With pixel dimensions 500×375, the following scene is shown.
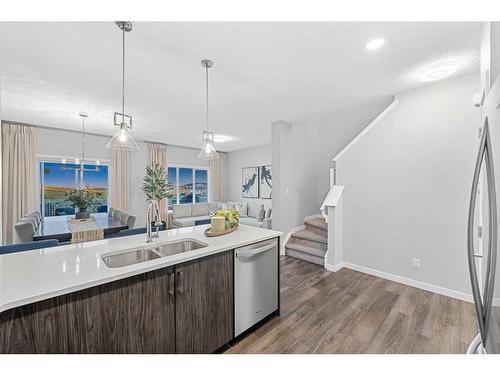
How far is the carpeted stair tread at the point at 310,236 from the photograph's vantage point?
3661 mm

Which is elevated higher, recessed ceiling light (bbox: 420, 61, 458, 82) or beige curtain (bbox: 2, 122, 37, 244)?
recessed ceiling light (bbox: 420, 61, 458, 82)

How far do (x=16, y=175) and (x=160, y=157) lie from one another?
119 inches

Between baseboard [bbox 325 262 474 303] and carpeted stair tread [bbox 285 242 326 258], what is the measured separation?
0.78 feet

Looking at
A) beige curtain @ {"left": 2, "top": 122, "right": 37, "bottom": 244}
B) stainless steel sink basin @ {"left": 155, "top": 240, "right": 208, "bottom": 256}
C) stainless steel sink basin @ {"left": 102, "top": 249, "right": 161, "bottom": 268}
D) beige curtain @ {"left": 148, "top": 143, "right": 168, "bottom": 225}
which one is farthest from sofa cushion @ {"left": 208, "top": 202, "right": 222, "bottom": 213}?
stainless steel sink basin @ {"left": 102, "top": 249, "right": 161, "bottom": 268}

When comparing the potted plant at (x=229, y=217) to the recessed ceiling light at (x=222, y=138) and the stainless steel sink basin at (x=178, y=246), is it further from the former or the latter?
the recessed ceiling light at (x=222, y=138)

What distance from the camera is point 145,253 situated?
1.67m

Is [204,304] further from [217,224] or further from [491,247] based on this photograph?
[491,247]

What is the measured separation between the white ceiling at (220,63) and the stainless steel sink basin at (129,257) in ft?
5.89

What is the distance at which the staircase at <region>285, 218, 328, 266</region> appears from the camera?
3.54 metres

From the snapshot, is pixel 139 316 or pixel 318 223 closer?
pixel 139 316

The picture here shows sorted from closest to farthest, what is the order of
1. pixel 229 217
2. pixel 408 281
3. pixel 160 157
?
pixel 229 217, pixel 408 281, pixel 160 157

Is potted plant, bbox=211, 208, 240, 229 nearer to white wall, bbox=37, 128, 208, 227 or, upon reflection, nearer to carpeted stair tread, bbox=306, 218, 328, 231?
carpeted stair tread, bbox=306, 218, 328, 231

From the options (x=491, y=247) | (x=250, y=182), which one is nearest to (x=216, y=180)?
(x=250, y=182)

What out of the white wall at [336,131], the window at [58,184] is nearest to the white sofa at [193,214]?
the white wall at [336,131]
